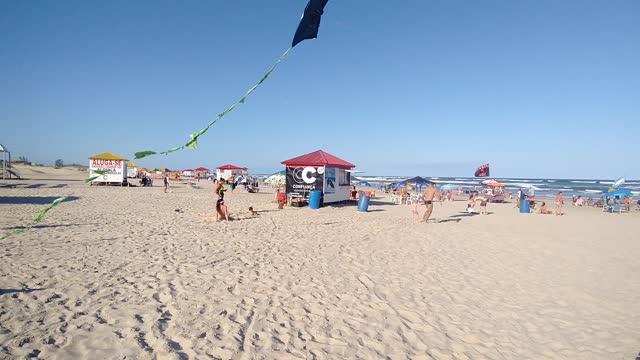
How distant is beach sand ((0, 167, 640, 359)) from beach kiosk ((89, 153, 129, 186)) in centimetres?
1722

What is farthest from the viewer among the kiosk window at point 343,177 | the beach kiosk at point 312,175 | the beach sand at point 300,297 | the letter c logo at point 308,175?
the kiosk window at point 343,177

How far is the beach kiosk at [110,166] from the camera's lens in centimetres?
2452

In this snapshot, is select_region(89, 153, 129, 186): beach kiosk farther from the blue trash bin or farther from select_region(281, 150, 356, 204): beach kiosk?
the blue trash bin

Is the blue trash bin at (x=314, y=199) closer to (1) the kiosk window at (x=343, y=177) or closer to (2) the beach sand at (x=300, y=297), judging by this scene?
(1) the kiosk window at (x=343, y=177)

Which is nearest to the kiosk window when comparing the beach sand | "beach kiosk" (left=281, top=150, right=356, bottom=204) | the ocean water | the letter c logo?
"beach kiosk" (left=281, top=150, right=356, bottom=204)

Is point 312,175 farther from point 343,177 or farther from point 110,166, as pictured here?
point 110,166

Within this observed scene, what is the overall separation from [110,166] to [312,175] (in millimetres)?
17926

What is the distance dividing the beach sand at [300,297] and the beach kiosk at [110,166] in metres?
17.2

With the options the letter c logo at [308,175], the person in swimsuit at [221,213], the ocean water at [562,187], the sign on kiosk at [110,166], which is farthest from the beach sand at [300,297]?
the ocean water at [562,187]

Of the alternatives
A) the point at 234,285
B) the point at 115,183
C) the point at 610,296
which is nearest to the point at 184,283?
the point at 234,285

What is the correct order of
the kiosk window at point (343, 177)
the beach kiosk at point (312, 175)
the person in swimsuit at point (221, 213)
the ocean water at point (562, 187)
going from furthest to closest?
the ocean water at point (562, 187)
the kiosk window at point (343, 177)
the beach kiosk at point (312, 175)
the person in swimsuit at point (221, 213)

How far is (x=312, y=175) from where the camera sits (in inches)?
670

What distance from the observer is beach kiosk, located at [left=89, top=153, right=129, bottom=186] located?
24.5 meters

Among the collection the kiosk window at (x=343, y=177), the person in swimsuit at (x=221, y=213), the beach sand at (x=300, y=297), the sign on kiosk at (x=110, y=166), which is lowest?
the beach sand at (x=300, y=297)
